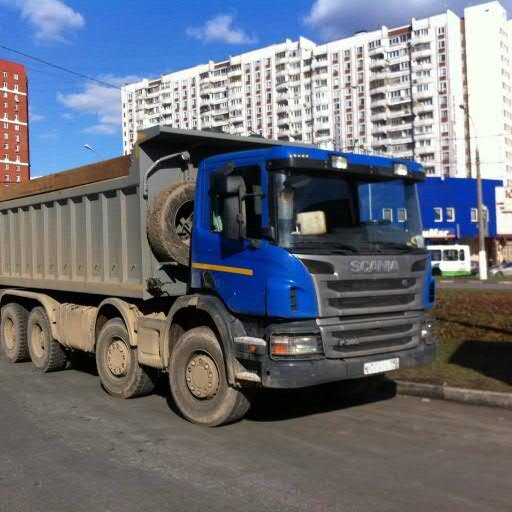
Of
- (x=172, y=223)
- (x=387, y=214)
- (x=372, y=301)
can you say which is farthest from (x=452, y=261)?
(x=372, y=301)

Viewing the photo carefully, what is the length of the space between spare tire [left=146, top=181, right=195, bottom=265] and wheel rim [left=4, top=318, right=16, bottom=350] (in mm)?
4824

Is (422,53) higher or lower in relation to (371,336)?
higher

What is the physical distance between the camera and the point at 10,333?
11016 millimetres

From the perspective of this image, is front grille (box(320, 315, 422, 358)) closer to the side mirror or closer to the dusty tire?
the side mirror

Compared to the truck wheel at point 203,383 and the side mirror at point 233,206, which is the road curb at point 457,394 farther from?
the side mirror at point 233,206

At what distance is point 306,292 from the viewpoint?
5.64m

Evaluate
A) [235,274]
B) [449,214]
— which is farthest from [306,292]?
[449,214]

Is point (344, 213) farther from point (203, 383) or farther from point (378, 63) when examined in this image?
point (378, 63)

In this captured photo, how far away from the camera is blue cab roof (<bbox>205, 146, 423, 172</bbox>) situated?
19.2 ft

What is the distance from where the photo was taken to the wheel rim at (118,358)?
25.8 ft

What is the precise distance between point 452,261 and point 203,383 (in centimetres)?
4037

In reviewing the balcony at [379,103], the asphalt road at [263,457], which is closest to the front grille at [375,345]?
the asphalt road at [263,457]

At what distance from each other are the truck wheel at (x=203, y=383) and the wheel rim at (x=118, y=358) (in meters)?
1.24

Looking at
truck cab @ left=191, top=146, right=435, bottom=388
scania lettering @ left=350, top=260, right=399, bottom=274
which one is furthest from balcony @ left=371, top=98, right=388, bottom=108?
scania lettering @ left=350, top=260, right=399, bottom=274
